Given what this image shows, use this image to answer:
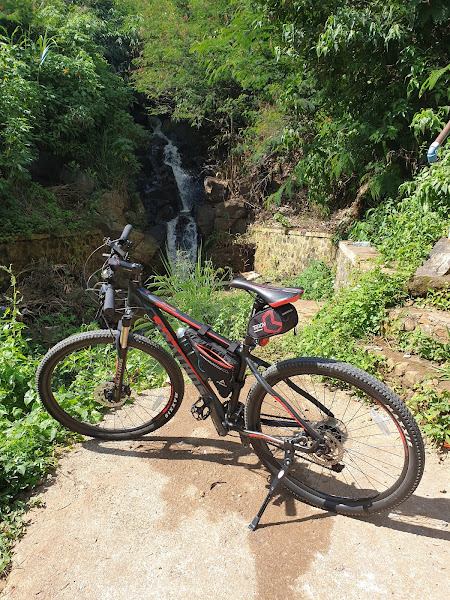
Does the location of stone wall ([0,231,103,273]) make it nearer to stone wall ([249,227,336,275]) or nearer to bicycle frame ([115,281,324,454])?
stone wall ([249,227,336,275])

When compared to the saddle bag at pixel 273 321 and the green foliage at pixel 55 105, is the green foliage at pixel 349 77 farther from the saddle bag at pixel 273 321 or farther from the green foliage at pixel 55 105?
the saddle bag at pixel 273 321

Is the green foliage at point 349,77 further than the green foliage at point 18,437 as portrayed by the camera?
Yes

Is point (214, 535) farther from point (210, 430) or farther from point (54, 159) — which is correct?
point (54, 159)

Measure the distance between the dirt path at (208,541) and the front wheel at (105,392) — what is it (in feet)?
0.92

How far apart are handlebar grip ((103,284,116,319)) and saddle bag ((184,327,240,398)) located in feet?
1.44

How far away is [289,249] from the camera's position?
9.10m

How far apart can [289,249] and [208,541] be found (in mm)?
7872

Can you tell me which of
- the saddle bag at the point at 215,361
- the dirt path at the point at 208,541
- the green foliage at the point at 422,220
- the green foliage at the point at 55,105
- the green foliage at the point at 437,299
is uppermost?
the green foliage at the point at 55,105

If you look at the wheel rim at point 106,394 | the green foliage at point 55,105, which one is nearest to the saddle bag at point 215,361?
the wheel rim at point 106,394

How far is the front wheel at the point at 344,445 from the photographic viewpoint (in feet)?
5.60

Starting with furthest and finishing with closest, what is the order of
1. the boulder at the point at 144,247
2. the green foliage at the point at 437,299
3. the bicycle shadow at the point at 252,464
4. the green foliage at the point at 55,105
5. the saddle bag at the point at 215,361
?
the boulder at the point at 144,247
the green foliage at the point at 55,105
the green foliage at the point at 437,299
the saddle bag at the point at 215,361
the bicycle shadow at the point at 252,464

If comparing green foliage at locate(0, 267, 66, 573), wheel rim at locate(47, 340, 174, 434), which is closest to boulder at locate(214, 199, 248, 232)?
wheel rim at locate(47, 340, 174, 434)

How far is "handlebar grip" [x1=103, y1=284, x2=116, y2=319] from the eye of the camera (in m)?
2.12

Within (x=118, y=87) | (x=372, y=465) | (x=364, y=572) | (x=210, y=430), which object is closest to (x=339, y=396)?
(x=372, y=465)
